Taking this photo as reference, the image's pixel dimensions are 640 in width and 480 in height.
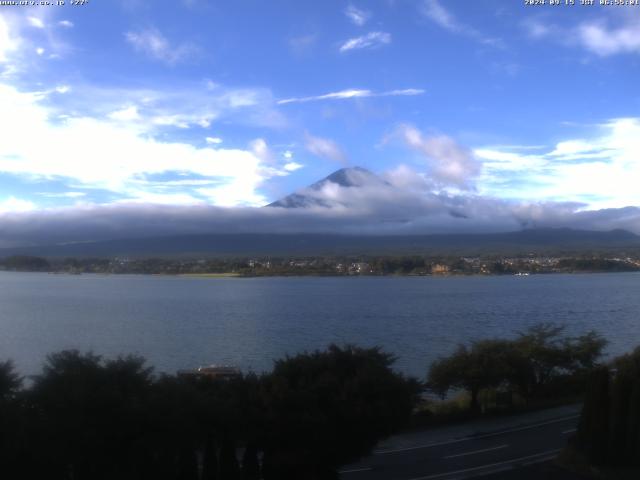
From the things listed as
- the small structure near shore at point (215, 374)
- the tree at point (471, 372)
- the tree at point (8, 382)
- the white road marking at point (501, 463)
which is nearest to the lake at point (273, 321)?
the tree at point (471, 372)

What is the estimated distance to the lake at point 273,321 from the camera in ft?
91.8

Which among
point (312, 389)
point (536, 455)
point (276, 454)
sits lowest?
point (536, 455)

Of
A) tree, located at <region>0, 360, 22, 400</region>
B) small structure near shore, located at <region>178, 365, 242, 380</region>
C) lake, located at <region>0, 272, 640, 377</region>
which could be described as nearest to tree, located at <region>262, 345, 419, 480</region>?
small structure near shore, located at <region>178, 365, 242, 380</region>

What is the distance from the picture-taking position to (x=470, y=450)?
43.9 ft

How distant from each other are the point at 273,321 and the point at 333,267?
197 feet

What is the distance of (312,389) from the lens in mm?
9891

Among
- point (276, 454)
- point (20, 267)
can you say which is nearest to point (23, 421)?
point (276, 454)

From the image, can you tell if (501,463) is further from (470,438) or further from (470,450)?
(470,438)

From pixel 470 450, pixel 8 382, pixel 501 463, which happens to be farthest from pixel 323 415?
pixel 470 450

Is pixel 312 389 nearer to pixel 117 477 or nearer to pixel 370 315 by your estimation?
pixel 117 477

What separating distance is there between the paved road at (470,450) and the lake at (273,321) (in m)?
4.81

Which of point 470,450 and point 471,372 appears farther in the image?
point 471,372

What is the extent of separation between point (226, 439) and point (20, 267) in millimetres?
99599

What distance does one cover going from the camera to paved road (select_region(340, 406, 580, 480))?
38.3 ft
